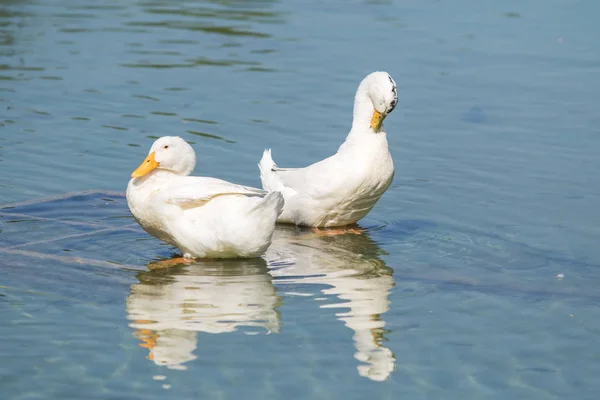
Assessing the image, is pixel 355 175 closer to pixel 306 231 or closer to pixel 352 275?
pixel 306 231

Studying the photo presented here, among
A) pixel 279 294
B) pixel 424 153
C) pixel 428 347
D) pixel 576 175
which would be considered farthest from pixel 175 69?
pixel 428 347

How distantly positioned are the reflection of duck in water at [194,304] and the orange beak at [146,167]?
758 millimetres

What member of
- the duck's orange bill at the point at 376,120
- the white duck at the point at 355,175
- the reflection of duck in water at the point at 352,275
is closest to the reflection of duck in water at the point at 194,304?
the reflection of duck in water at the point at 352,275

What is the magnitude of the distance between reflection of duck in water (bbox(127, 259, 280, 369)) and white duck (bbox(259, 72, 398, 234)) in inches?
45.0

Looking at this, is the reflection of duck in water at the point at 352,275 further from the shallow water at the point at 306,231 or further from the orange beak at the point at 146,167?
the orange beak at the point at 146,167

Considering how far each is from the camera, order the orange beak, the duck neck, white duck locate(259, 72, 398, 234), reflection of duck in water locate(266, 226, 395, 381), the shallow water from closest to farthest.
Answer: the shallow water
reflection of duck in water locate(266, 226, 395, 381)
the orange beak
the duck neck
white duck locate(259, 72, 398, 234)

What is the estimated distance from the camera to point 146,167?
8352mm

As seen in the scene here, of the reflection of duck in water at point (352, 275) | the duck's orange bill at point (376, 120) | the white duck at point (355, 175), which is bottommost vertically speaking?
the reflection of duck in water at point (352, 275)

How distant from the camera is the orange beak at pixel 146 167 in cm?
830

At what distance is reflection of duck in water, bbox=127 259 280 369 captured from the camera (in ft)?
22.4

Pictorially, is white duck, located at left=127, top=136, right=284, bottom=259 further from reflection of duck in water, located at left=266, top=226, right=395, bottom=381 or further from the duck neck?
reflection of duck in water, located at left=266, top=226, right=395, bottom=381

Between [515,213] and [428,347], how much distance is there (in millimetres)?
3355

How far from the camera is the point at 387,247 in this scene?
9.24 metres

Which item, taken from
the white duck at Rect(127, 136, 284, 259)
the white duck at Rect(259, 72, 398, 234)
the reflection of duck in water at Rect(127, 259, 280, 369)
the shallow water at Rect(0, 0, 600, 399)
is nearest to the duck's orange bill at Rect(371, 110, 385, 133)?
the white duck at Rect(259, 72, 398, 234)
